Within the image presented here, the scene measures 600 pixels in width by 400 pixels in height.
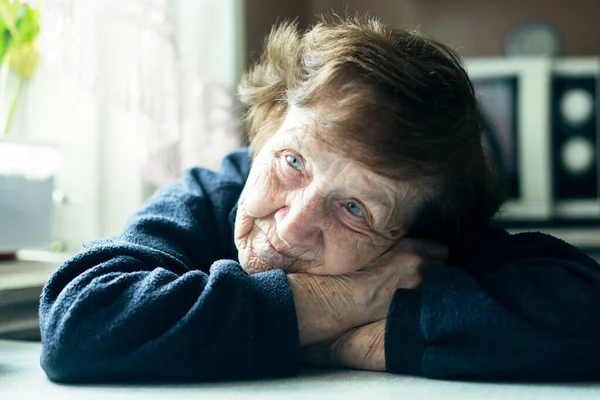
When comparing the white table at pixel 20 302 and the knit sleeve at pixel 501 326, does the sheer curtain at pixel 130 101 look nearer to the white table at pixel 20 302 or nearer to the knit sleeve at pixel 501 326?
the white table at pixel 20 302

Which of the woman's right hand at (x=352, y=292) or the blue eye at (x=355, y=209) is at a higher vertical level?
the blue eye at (x=355, y=209)

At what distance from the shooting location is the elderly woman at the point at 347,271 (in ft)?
2.74

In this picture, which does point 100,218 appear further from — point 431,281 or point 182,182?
point 431,281

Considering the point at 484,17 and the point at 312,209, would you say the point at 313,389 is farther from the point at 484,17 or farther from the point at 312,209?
the point at 484,17

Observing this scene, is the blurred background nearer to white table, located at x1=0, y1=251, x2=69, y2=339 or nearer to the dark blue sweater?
white table, located at x1=0, y1=251, x2=69, y2=339

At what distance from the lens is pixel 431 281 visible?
896 mm

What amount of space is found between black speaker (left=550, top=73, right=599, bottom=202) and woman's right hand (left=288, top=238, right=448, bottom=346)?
4.75ft

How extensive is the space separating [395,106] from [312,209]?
15 cm

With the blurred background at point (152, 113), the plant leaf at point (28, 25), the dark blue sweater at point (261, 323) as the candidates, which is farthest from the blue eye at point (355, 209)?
the plant leaf at point (28, 25)

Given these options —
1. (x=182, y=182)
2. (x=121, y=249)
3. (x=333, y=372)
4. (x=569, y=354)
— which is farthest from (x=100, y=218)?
(x=569, y=354)

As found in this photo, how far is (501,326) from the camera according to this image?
845mm

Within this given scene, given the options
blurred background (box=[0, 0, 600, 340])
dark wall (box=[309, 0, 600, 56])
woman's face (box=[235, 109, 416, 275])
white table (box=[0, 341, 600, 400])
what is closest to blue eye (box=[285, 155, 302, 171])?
woman's face (box=[235, 109, 416, 275])

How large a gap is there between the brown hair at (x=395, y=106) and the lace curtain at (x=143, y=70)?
1.70 feet

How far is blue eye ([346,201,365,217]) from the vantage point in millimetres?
930
